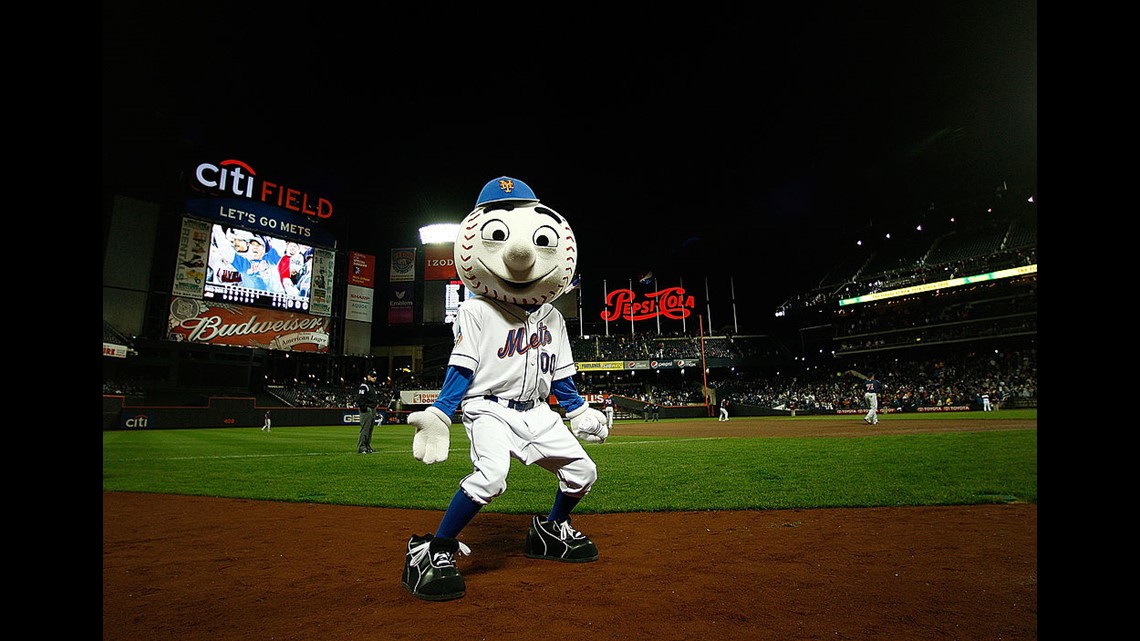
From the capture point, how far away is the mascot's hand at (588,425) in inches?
135

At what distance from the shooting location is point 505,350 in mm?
3273

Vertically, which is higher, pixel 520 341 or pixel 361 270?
pixel 361 270

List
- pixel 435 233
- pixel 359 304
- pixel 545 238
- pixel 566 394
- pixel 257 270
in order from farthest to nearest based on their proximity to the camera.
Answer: pixel 435 233 < pixel 359 304 < pixel 257 270 < pixel 566 394 < pixel 545 238

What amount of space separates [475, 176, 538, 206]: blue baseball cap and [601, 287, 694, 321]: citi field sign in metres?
41.6

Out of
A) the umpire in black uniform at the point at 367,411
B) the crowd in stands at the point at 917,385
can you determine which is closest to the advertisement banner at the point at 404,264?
the crowd in stands at the point at 917,385

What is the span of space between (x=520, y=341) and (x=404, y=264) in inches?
1736

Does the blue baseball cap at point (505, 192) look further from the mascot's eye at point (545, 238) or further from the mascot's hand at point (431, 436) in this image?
the mascot's hand at point (431, 436)

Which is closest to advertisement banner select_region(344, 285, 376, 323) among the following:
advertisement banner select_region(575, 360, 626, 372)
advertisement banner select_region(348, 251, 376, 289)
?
advertisement banner select_region(348, 251, 376, 289)

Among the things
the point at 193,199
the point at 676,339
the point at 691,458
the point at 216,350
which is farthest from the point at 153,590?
the point at 676,339

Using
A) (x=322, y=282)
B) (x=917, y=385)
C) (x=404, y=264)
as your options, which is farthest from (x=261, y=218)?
(x=917, y=385)

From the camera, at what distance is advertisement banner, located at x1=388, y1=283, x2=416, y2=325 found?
44.8 m

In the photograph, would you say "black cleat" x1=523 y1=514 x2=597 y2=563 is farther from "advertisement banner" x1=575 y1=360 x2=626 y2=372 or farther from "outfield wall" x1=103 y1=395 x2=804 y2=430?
"advertisement banner" x1=575 y1=360 x2=626 y2=372

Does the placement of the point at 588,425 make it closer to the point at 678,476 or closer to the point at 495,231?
the point at 495,231

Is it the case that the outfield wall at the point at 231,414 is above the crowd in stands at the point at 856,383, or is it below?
below
